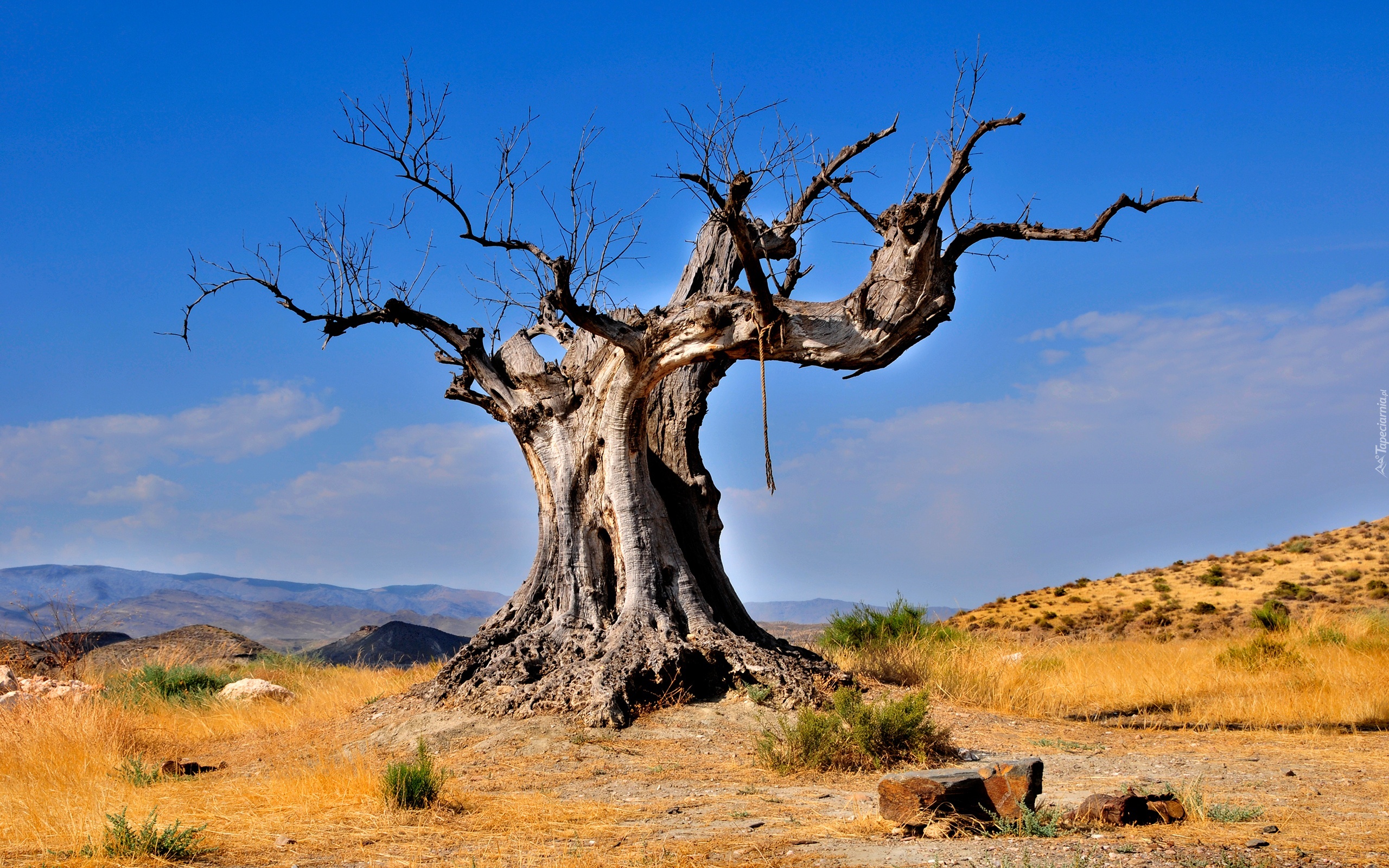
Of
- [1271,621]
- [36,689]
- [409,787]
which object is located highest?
[1271,621]

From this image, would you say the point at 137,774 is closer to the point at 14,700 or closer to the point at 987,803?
the point at 14,700

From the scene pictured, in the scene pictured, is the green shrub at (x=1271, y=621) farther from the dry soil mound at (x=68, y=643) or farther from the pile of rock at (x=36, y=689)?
the dry soil mound at (x=68, y=643)

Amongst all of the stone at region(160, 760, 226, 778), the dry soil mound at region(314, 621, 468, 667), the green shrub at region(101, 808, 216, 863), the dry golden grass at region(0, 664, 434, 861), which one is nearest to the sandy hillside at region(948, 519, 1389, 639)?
the dry soil mound at region(314, 621, 468, 667)

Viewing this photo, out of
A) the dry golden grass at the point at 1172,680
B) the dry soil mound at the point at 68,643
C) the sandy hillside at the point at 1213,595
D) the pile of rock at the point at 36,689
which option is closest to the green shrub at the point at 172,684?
the pile of rock at the point at 36,689

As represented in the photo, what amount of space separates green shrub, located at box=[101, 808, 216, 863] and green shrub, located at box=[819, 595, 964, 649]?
10089 millimetres

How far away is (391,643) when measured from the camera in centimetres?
2695

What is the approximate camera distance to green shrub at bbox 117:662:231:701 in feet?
43.8

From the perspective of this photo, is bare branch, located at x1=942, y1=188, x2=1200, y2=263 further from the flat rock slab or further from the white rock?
the white rock

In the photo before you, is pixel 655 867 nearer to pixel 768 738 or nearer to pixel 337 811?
pixel 337 811

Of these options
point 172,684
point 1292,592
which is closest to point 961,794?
point 172,684

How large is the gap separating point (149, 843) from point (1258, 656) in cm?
1360

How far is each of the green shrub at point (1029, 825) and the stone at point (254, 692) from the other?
10.8m

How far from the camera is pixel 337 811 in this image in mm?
5898

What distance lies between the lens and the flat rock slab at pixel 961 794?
16.3ft
